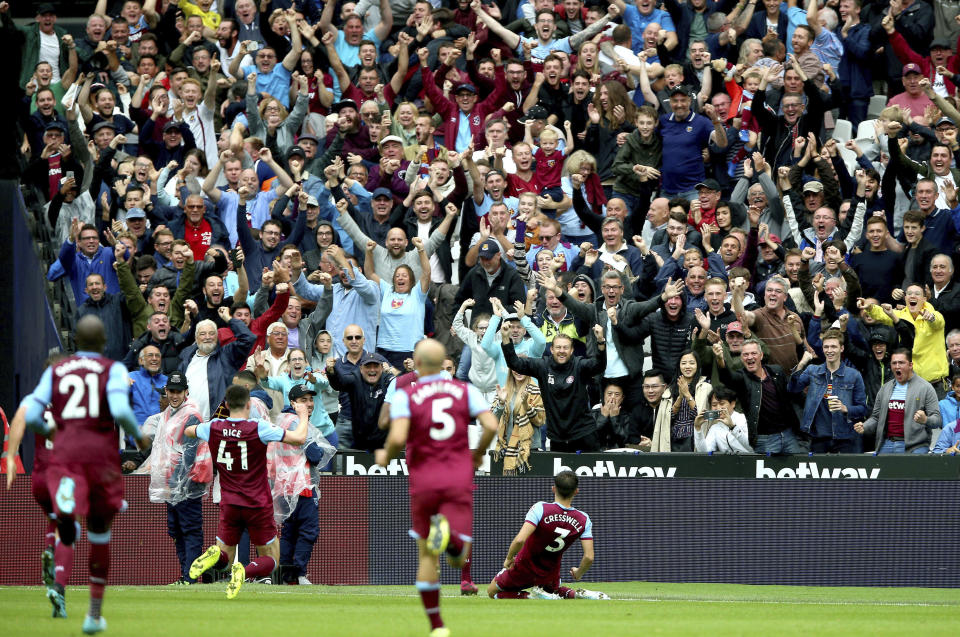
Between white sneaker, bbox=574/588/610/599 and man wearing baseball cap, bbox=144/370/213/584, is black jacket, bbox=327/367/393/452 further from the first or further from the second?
white sneaker, bbox=574/588/610/599

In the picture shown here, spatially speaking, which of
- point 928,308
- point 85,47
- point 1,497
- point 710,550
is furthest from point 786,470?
point 85,47

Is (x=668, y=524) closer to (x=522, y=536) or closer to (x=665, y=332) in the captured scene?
(x=665, y=332)

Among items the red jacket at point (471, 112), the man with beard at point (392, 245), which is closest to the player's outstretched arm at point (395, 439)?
the man with beard at point (392, 245)

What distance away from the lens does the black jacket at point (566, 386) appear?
17.9 m

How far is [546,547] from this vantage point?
14570mm

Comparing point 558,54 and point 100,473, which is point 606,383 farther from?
point 100,473

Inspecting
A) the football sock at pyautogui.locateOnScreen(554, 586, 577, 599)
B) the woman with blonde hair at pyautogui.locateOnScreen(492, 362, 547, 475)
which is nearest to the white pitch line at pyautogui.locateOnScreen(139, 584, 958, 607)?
the football sock at pyautogui.locateOnScreen(554, 586, 577, 599)

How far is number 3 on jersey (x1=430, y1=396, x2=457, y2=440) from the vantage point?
10.6 meters

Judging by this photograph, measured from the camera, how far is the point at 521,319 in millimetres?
18406

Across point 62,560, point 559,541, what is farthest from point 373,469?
point 62,560

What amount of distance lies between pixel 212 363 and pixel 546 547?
18.8ft

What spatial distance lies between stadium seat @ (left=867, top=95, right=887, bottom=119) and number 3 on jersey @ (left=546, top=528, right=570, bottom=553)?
11.1 meters

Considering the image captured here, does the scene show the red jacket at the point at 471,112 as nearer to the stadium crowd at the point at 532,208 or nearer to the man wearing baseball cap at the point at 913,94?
the stadium crowd at the point at 532,208

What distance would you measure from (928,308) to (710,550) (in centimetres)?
389
